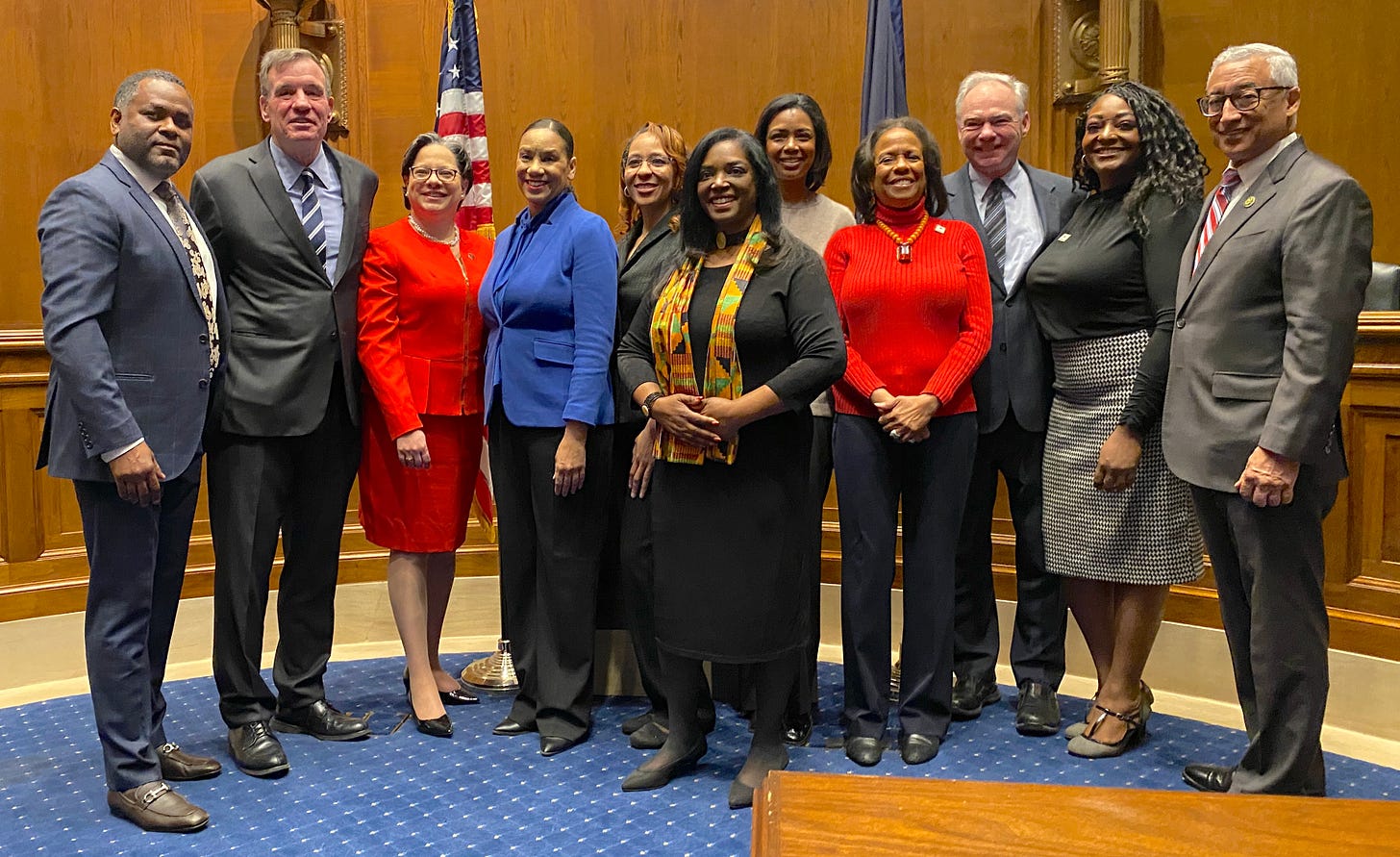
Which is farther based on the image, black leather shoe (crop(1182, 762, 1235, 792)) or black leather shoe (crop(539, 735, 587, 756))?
black leather shoe (crop(539, 735, 587, 756))

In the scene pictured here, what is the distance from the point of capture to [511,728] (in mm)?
3240

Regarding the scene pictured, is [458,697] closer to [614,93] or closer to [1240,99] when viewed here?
[614,93]

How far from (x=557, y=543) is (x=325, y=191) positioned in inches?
44.8

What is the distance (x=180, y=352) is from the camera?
104 inches

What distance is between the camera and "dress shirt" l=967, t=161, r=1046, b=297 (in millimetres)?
3256

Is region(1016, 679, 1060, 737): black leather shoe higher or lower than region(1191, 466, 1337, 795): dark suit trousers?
lower

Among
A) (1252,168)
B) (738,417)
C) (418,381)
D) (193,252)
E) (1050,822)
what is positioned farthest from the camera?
(418,381)

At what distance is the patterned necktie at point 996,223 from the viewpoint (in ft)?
10.7

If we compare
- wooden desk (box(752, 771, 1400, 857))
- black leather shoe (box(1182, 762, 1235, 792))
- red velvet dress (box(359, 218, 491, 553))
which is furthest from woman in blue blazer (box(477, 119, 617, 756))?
wooden desk (box(752, 771, 1400, 857))

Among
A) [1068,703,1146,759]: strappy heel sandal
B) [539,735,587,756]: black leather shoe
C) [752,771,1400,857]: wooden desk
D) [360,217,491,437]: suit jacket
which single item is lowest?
[539,735,587,756]: black leather shoe

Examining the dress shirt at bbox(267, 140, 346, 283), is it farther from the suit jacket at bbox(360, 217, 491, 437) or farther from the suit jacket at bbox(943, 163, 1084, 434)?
the suit jacket at bbox(943, 163, 1084, 434)

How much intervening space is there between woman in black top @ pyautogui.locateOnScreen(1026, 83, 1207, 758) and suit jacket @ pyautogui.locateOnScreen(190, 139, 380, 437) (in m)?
1.91

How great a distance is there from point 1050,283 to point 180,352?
2164 mm

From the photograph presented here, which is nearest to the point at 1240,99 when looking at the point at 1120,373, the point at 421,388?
the point at 1120,373
